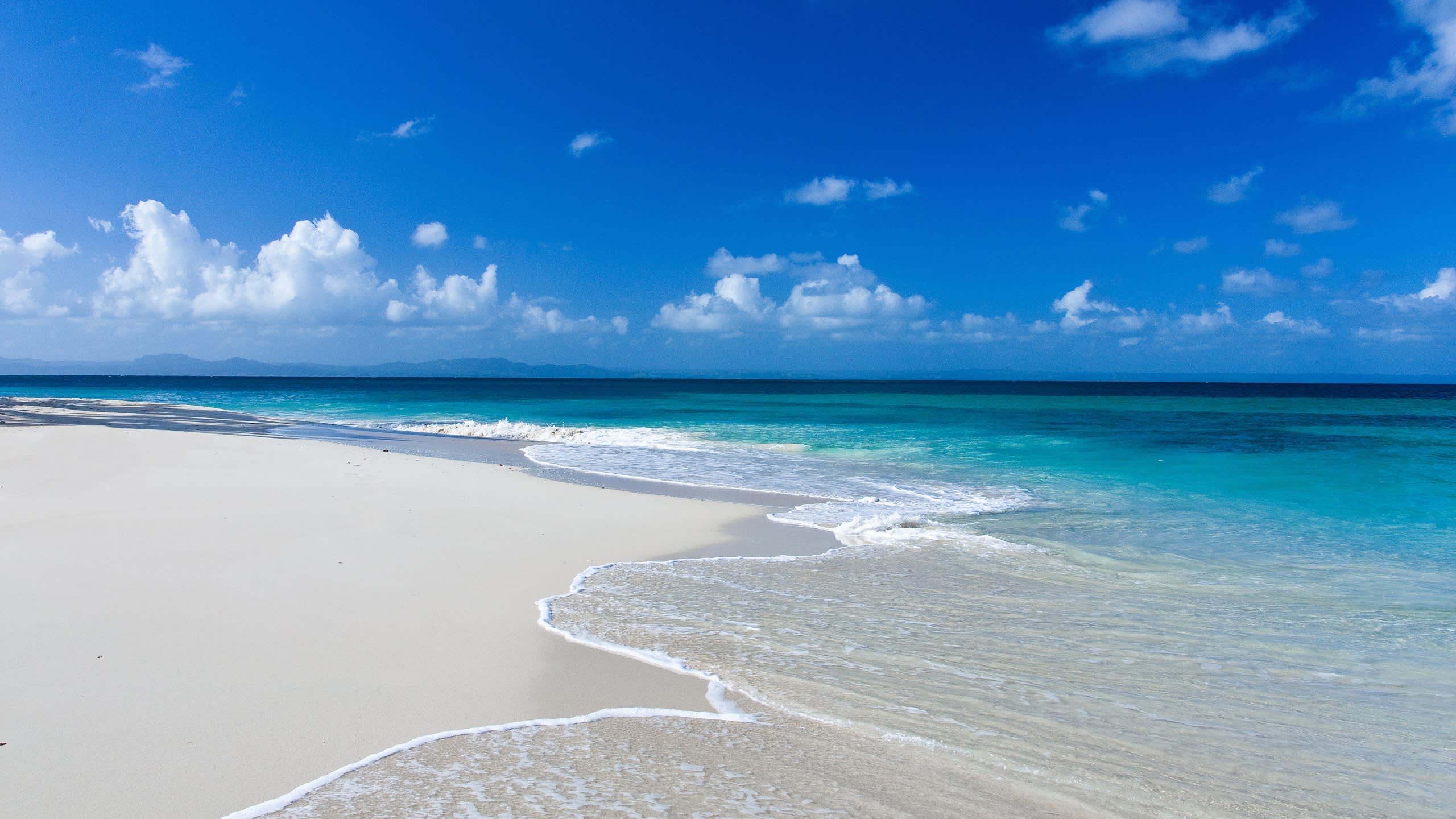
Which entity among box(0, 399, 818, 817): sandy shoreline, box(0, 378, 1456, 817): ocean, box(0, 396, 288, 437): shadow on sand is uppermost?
box(0, 396, 288, 437): shadow on sand

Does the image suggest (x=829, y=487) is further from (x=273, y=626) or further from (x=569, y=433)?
(x=569, y=433)

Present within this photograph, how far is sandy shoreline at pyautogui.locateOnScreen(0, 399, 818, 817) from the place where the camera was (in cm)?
356

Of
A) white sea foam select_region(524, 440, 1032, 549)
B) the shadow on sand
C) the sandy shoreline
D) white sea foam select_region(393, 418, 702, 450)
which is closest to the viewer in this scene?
the sandy shoreline

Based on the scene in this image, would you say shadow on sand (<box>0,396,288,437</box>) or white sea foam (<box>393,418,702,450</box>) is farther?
white sea foam (<box>393,418,702,450</box>)

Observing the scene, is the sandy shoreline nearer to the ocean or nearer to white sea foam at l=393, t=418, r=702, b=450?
the ocean

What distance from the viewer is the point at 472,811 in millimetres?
3111

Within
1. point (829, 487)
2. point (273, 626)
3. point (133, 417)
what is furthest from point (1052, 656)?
point (133, 417)

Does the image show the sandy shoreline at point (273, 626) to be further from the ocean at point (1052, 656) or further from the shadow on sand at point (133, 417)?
the shadow on sand at point (133, 417)

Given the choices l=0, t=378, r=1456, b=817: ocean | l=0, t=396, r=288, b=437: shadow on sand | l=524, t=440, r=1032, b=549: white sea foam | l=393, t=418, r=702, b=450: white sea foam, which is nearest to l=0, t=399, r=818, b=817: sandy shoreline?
l=0, t=378, r=1456, b=817: ocean

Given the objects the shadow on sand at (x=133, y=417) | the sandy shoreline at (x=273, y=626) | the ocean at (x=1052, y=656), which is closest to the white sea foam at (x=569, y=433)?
the shadow on sand at (x=133, y=417)

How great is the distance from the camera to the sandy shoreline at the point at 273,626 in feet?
11.7

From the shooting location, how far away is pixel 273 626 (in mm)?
5426

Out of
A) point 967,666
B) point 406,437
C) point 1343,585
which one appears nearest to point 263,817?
point 967,666

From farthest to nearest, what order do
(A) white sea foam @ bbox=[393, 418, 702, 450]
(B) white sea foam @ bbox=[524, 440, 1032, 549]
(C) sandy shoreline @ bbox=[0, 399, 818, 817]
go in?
(A) white sea foam @ bbox=[393, 418, 702, 450] → (B) white sea foam @ bbox=[524, 440, 1032, 549] → (C) sandy shoreline @ bbox=[0, 399, 818, 817]
